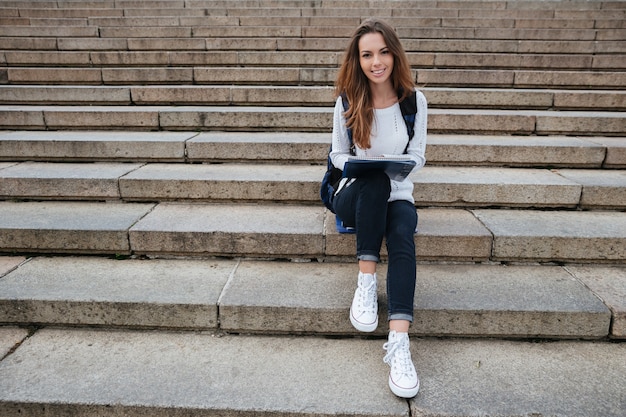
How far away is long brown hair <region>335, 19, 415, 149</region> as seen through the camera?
2.21m

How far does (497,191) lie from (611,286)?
3.09 ft

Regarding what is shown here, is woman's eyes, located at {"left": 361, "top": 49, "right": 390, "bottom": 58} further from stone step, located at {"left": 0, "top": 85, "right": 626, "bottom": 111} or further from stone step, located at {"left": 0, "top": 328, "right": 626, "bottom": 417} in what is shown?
stone step, located at {"left": 0, "top": 85, "right": 626, "bottom": 111}

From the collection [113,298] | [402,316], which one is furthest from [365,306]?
[113,298]

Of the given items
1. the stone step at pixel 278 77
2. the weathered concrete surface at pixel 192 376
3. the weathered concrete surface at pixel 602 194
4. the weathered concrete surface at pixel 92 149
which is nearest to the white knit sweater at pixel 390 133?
the weathered concrete surface at pixel 192 376

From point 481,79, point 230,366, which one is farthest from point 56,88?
point 481,79

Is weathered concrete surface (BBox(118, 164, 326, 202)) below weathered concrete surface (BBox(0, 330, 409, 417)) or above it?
above

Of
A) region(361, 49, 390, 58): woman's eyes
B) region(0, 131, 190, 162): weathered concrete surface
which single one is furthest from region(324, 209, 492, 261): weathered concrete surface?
region(0, 131, 190, 162): weathered concrete surface

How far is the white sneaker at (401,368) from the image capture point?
1.84 m

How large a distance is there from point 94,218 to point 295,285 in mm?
1583

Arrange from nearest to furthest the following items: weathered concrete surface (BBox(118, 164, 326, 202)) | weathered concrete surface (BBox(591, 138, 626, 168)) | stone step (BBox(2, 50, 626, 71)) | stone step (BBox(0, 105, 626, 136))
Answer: weathered concrete surface (BBox(118, 164, 326, 202)), weathered concrete surface (BBox(591, 138, 626, 168)), stone step (BBox(0, 105, 626, 136)), stone step (BBox(2, 50, 626, 71))

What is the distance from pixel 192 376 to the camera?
198 cm

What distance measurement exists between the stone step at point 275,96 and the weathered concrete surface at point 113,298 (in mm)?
2496

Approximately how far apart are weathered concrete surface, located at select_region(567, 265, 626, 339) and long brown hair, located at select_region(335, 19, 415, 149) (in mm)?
1597

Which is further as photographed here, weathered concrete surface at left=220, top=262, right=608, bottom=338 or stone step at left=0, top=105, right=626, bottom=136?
stone step at left=0, top=105, right=626, bottom=136
